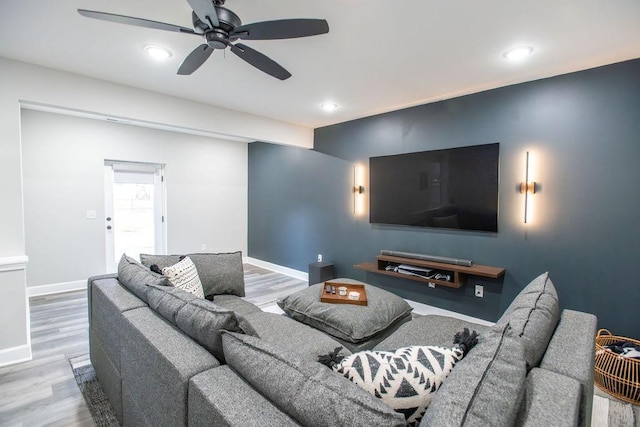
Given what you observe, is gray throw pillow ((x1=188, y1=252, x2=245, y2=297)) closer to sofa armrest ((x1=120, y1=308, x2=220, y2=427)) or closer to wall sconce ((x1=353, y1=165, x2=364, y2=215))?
sofa armrest ((x1=120, y1=308, x2=220, y2=427))

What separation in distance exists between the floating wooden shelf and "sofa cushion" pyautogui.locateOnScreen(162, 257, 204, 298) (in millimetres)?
2216

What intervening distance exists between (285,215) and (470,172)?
3.28 meters

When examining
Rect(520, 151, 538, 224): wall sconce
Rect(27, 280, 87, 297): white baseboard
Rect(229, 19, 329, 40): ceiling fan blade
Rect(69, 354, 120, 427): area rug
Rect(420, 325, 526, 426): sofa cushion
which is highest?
Rect(229, 19, 329, 40): ceiling fan blade

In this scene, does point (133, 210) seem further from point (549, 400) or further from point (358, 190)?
point (549, 400)

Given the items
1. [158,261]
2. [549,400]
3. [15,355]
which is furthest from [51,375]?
[549,400]

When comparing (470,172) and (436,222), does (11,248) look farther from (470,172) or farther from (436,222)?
(470,172)

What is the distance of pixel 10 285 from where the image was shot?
2604 millimetres

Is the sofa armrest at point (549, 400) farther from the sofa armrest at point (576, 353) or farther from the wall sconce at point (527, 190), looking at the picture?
the wall sconce at point (527, 190)

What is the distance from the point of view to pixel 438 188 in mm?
3604

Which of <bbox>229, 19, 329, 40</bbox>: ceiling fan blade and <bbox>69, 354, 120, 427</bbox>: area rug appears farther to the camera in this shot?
<bbox>69, 354, 120, 427</bbox>: area rug

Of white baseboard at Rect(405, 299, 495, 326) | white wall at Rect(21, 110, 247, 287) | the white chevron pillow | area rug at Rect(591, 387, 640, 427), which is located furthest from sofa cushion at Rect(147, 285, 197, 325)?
white wall at Rect(21, 110, 247, 287)

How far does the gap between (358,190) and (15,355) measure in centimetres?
396

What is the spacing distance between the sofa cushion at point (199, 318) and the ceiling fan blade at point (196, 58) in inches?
61.9

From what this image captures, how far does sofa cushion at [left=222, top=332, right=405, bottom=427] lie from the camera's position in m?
0.78
